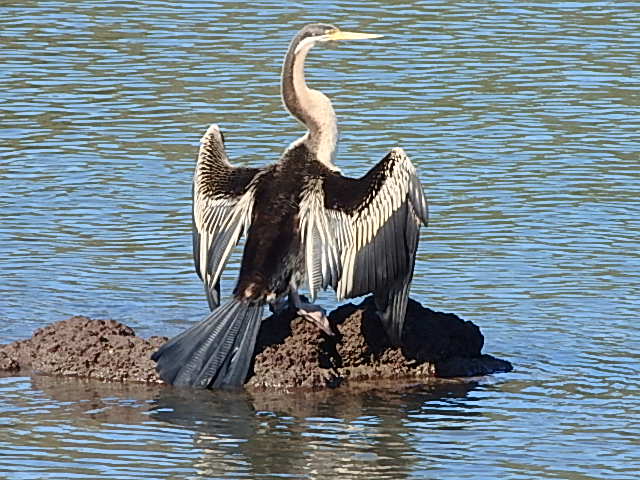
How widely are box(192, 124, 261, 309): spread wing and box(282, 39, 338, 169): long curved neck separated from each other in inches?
13.2

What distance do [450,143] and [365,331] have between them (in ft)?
15.5

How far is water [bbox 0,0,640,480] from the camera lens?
7.41 meters

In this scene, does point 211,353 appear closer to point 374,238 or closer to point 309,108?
point 374,238

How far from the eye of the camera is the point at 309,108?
8.69m

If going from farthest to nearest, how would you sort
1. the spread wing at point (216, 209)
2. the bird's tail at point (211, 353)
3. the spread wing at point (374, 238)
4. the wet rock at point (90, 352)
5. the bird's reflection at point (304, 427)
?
the spread wing at point (216, 209) < the wet rock at point (90, 352) < the spread wing at point (374, 238) < the bird's tail at point (211, 353) < the bird's reflection at point (304, 427)

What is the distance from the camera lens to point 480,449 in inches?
289

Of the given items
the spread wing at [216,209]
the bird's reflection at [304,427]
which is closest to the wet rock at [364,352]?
the bird's reflection at [304,427]

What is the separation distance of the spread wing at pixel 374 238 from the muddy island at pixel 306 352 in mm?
221

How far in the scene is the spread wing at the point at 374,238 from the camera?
812 cm

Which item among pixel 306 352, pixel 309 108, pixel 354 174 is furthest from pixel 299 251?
pixel 354 174

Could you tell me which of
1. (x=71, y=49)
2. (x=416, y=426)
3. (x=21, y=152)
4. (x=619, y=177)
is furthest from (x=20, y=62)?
(x=416, y=426)

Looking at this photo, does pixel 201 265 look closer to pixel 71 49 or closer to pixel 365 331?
pixel 365 331

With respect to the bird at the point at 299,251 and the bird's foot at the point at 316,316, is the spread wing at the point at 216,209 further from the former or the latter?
the bird's foot at the point at 316,316

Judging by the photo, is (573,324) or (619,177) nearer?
(573,324)
